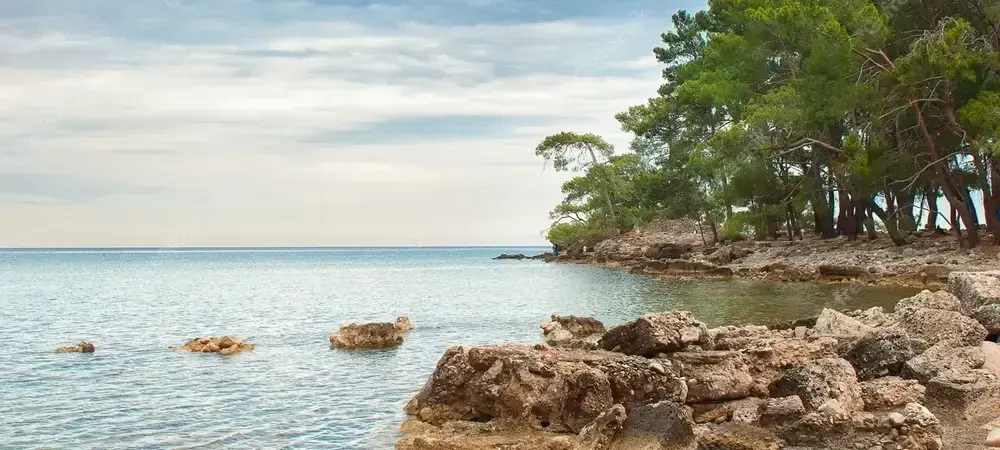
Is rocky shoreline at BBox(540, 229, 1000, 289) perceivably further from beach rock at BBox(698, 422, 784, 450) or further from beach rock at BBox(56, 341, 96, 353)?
beach rock at BBox(56, 341, 96, 353)

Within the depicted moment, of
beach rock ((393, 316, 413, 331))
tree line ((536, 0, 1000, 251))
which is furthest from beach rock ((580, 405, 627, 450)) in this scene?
tree line ((536, 0, 1000, 251))

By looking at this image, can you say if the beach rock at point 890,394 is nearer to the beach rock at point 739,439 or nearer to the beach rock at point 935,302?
the beach rock at point 739,439

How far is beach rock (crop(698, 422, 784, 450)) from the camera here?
8883 millimetres

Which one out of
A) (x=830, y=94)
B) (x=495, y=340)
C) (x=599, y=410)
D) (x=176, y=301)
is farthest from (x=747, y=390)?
(x=176, y=301)

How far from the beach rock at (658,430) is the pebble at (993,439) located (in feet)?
9.70

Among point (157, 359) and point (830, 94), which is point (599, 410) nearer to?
point (157, 359)

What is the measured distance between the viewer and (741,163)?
139ft

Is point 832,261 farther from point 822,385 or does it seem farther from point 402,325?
point 822,385

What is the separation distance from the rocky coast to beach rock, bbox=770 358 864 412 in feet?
76.0

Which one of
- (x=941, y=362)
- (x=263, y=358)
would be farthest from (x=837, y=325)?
(x=263, y=358)

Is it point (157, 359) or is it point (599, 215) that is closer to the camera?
point (157, 359)

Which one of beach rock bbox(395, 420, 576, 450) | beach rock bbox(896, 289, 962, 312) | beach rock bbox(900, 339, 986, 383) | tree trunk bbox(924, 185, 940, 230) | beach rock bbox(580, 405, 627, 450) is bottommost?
beach rock bbox(395, 420, 576, 450)

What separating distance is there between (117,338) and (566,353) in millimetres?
19983

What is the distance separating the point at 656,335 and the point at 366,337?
42.3 feet
